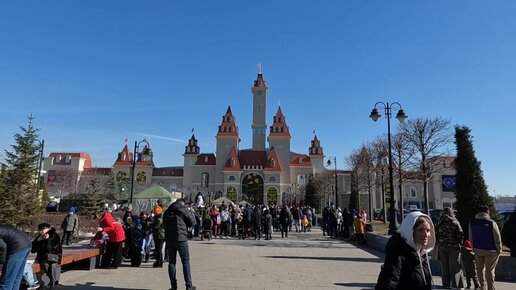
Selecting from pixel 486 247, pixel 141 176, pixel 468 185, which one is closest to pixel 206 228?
pixel 468 185

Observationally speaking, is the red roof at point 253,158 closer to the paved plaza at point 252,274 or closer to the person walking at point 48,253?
the paved plaza at point 252,274

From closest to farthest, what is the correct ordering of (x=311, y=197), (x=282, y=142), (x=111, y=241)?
(x=111, y=241)
(x=311, y=197)
(x=282, y=142)

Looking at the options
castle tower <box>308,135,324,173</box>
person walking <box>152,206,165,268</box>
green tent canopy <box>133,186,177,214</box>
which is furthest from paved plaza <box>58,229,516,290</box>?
castle tower <box>308,135,324,173</box>

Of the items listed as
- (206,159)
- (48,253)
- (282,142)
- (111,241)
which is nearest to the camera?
(48,253)

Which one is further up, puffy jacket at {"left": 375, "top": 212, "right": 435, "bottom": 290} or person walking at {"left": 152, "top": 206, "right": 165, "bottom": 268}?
puffy jacket at {"left": 375, "top": 212, "right": 435, "bottom": 290}

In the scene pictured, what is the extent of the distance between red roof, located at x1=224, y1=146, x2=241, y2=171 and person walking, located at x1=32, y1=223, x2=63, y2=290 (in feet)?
283

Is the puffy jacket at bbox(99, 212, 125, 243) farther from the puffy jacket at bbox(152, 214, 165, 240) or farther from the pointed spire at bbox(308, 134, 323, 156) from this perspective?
the pointed spire at bbox(308, 134, 323, 156)

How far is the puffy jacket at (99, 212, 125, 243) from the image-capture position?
33.9 ft

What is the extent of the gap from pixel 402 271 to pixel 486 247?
6132 mm

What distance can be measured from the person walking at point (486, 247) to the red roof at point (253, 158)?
290 ft

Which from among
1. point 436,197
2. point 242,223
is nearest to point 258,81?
point 436,197

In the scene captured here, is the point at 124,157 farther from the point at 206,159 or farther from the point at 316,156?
the point at 316,156

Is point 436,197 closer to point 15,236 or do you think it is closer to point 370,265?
point 370,265

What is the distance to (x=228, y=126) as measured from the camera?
9806 centimetres
